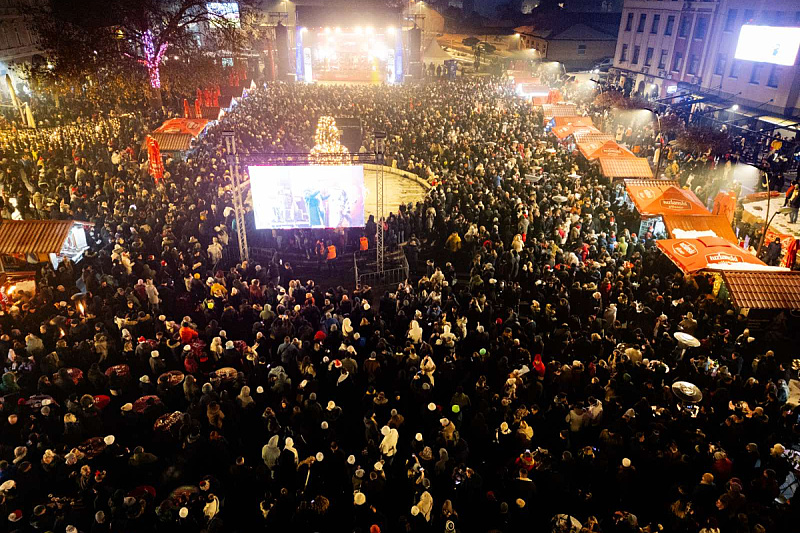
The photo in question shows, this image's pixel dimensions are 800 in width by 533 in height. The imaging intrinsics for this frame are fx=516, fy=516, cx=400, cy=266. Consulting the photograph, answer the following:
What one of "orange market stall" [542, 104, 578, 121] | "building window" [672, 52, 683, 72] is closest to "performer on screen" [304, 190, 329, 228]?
"orange market stall" [542, 104, 578, 121]

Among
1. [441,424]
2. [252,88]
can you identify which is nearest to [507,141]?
[441,424]

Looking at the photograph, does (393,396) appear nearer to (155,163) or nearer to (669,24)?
(155,163)

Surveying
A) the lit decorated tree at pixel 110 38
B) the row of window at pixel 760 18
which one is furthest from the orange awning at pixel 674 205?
the lit decorated tree at pixel 110 38

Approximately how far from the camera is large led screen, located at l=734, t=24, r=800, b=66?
76.9 ft

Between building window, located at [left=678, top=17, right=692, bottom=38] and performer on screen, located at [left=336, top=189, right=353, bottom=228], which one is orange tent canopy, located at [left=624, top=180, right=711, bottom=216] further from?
building window, located at [left=678, top=17, right=692, bottom=38]

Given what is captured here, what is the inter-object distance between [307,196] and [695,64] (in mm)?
30113

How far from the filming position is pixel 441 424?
22.0 feet

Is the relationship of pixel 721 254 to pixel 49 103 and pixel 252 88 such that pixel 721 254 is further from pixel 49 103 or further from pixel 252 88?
pixel 49 103

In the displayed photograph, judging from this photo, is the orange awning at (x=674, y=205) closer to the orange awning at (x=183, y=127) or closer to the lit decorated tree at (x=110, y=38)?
the orange awning at (x=183, y=127)

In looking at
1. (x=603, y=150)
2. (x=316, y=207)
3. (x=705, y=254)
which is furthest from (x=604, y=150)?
(x=316, y=207)

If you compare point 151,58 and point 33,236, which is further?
point 151,58

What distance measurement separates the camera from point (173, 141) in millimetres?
18766

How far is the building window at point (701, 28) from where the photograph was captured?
30952mm

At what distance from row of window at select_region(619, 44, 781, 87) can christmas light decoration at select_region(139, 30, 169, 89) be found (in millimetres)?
31459
